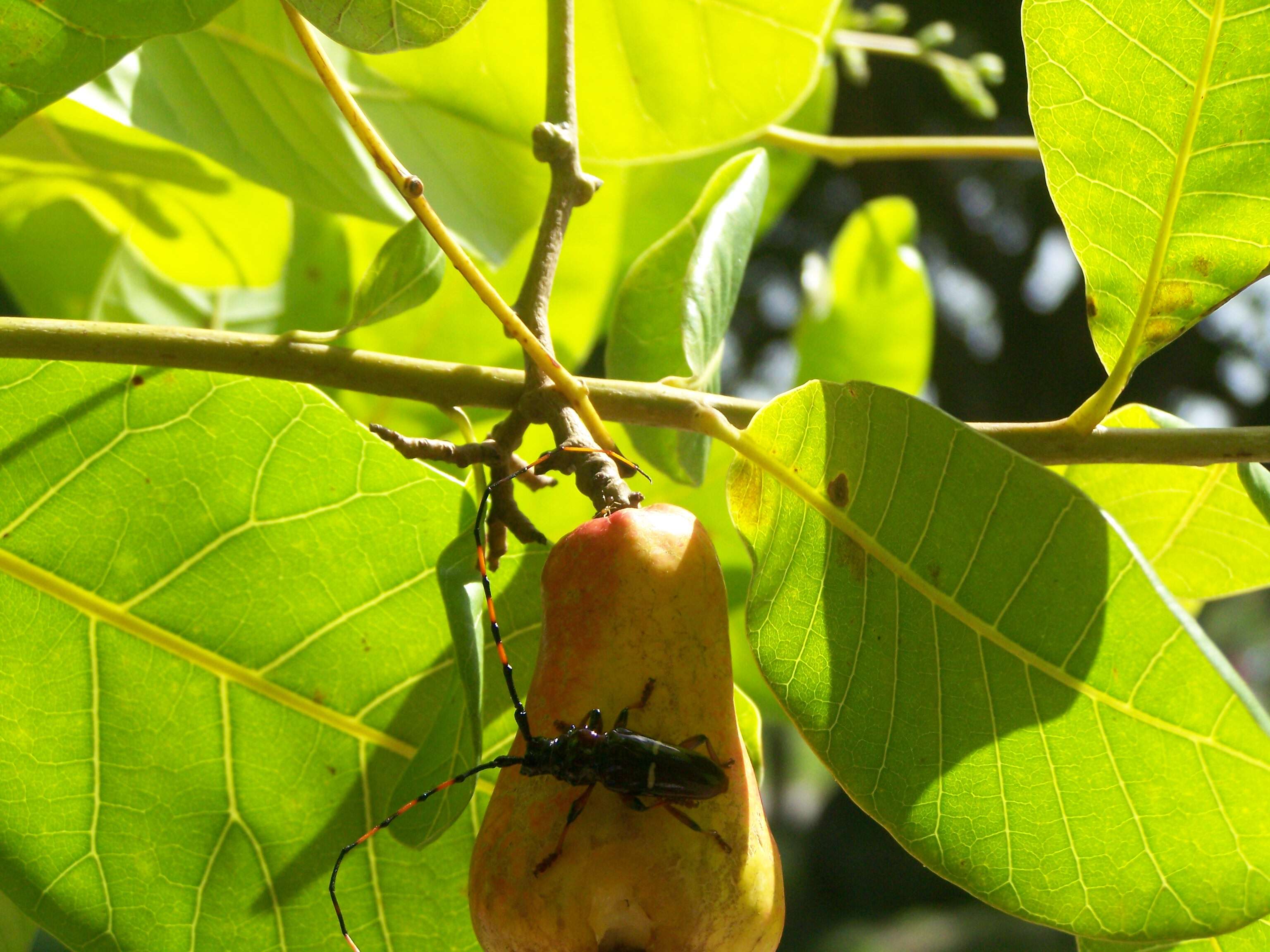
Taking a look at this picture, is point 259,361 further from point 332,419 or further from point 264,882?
point 264,882

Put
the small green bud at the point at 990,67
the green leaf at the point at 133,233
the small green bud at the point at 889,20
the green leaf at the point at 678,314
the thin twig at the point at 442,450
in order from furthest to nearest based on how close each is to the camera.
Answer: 1. the small green bud at the point at 889,20
2. the small green bud at the point at 990,67
3. the green leaf at the point at 133,233
4. the green leaf at the point at 678,314
5. the thin twig at the point at 442,450

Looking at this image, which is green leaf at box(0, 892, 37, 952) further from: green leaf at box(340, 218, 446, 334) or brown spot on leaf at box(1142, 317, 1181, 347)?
Answer: brown spot on leaf at box(1142, 317, 1181, 347)

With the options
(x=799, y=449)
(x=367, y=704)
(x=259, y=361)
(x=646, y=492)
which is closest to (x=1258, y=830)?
(x=799, y=449)

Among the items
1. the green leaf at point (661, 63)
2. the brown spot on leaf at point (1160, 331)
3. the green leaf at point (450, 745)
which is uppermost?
the green leaf at point (661, 63)

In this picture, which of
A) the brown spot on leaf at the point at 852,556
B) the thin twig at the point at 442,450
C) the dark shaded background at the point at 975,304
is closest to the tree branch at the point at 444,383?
the thin twig at the point at 442,450

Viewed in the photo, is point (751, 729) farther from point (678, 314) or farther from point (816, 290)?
point (816, 290)

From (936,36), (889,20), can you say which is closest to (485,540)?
(936,36)

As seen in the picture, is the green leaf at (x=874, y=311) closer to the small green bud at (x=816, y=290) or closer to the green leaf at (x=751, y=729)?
the small green bud at (x=816, y=290)
